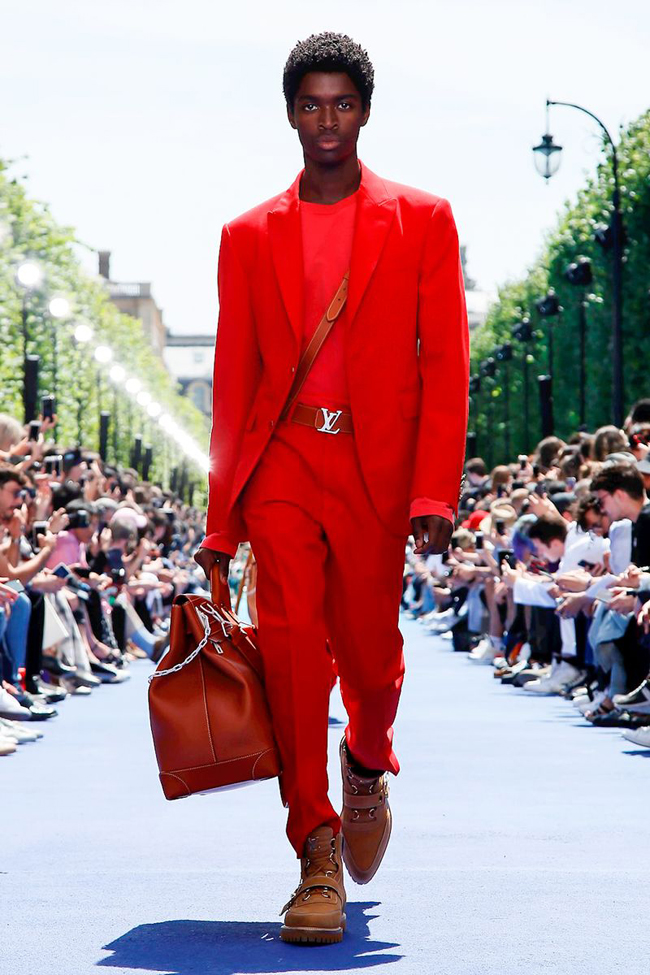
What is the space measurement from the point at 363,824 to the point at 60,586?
910cm

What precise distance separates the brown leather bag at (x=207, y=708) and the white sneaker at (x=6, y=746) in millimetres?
5850

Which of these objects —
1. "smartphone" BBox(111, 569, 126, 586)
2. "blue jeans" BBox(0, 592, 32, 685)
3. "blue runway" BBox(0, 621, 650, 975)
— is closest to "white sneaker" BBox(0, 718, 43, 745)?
"blue runway" BBox(0, 621, 650, 975)

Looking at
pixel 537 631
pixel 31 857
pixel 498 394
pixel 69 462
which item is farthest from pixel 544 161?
pixel 498 394

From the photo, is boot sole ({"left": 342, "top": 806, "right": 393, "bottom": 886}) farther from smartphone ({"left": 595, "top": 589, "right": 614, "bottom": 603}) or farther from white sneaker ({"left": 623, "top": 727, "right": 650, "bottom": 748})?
smartphone ({"left": 595, "top": 589, "right": 614, "bottom": 603})

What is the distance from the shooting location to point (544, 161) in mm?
29016

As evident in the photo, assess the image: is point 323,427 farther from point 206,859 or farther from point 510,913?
point 206,859

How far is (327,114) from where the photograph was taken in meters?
5.93

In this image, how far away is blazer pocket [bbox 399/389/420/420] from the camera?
595 cm

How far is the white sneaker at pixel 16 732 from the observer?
12250 mm

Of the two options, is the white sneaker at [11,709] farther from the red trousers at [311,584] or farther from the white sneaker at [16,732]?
→ the red trousers at [311,584]

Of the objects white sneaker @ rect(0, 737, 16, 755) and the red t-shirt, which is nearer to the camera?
the red t-shirt

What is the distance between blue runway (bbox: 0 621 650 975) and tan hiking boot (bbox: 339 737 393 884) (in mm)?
116

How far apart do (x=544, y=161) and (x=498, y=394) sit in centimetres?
5212

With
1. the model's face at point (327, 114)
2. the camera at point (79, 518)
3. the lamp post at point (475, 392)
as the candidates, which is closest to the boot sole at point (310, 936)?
the model's face at point (327, 114)
